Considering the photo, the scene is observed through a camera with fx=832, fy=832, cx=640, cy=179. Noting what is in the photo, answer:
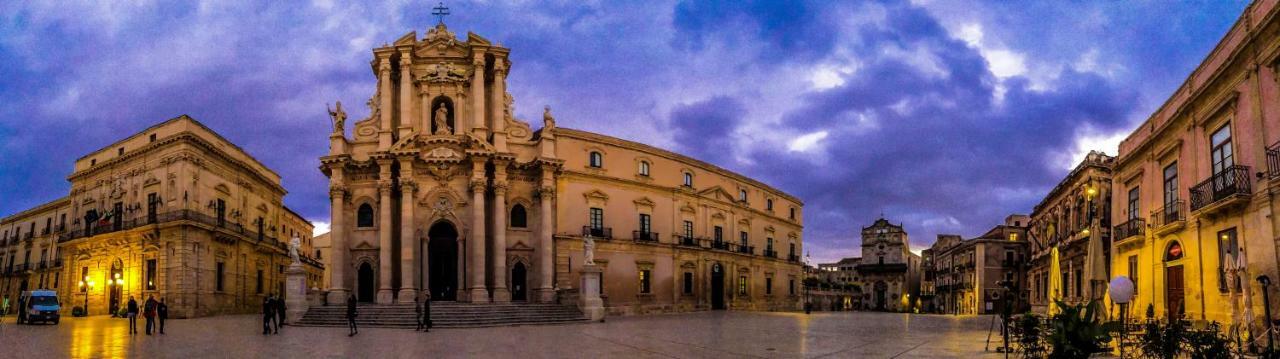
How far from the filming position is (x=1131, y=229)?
25.8 metres

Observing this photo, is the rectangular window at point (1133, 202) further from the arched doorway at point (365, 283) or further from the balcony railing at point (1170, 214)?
the arched doorway at point (365, 283)

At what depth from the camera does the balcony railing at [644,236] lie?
144ft

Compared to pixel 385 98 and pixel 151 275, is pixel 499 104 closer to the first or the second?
pixel 385 98

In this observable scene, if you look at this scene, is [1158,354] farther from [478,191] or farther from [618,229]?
[618,229]

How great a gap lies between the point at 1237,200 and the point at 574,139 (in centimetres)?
2932

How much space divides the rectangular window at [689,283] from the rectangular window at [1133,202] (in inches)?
960

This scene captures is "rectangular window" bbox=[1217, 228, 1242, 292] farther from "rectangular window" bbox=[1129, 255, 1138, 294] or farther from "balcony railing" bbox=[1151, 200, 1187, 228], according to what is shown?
"rectangular window" bbox=[1129, 255, 1138, 294]

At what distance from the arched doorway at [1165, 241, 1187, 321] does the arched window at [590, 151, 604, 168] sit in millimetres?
26036

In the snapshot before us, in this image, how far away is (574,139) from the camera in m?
41.8

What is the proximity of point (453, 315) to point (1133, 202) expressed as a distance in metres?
23.6

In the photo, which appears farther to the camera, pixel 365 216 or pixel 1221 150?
pixel 365 216

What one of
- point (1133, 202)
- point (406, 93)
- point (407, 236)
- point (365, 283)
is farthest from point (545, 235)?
point (1133, 202)

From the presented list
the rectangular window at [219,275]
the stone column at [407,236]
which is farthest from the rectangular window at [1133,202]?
the rectangular window at [219,275]

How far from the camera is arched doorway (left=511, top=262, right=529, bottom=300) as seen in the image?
38619 mm
